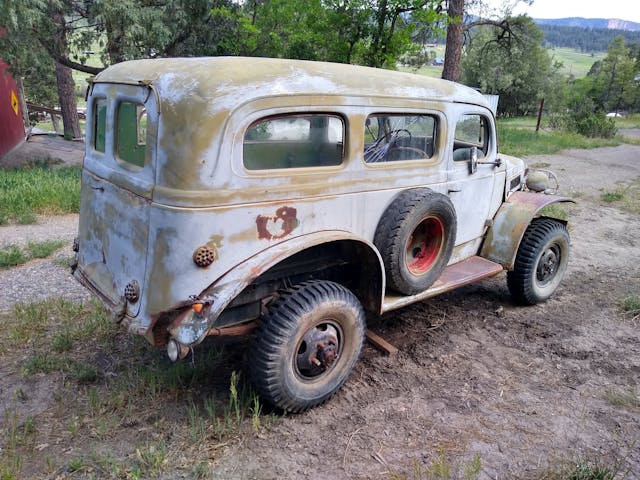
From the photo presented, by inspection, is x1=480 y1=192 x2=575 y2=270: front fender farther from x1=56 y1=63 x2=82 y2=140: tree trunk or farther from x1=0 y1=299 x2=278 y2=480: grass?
x1=56 y1=63 x2=82 y2=140: tree trunk

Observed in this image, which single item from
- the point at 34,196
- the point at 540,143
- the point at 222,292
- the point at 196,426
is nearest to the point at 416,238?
the point at 222,292

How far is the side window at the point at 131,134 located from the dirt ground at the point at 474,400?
1686 mm

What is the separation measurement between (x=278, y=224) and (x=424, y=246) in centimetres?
144

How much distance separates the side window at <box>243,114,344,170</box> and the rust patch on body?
1.08 feet

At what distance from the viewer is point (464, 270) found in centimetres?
430

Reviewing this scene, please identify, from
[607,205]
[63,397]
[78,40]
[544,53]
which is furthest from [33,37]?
[544,53]

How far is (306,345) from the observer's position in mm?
3133

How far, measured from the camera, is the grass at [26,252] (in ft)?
18.4

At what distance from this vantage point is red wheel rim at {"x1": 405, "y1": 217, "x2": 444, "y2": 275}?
3.83 metres

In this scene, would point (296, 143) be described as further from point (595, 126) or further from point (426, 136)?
point (595, 126)

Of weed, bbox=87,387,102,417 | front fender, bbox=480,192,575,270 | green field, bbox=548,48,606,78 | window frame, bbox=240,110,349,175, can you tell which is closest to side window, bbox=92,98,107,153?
window frame, bbox=240,110,349,175

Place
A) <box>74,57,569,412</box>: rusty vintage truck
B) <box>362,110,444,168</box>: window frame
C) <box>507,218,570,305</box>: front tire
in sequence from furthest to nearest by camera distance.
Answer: <box>507,218,570,305</box>: front tire, <box>362,110,444,168</box>: window frame, <box>74,57,569,412</box>: rusty vintage truck

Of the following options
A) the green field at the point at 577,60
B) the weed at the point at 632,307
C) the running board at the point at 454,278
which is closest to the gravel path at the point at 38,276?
the running board at the point at 454,278

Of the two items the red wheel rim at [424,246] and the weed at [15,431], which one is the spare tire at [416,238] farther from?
the weed at [15,431]
